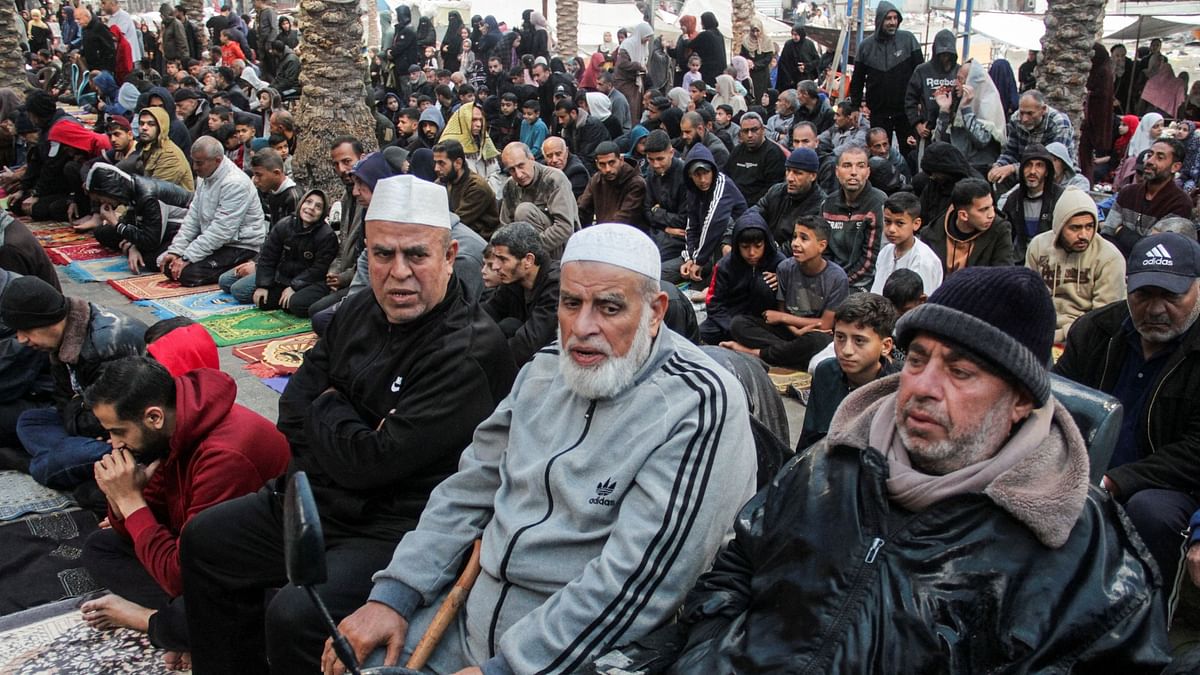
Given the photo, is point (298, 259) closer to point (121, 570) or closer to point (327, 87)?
point (327, 87)

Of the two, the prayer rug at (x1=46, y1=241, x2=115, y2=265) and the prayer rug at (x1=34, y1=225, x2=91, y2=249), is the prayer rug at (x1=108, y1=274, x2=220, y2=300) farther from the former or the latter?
the prayer rug at (x1=34, y1=225, x2=91, y2=249)

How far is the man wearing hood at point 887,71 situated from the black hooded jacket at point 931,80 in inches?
20.8

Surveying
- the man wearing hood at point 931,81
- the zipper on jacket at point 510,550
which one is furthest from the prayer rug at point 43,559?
the man wearing hood at point 931,81

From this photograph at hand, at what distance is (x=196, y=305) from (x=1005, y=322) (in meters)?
7.50

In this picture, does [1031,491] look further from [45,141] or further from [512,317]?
[45,141]

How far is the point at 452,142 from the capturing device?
29.2ft

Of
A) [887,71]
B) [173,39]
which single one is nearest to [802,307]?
[887,71]

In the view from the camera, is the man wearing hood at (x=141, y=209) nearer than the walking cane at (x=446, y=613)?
No

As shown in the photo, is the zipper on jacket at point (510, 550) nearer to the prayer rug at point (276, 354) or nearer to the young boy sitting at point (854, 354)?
the young boy sitting at point (854, 354)

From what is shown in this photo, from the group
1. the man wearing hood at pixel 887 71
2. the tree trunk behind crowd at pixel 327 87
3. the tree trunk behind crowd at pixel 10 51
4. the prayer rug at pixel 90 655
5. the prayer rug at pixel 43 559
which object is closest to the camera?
the prayer rug at pixel 90 655

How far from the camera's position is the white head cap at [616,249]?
252 cm

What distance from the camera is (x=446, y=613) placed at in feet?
8.40

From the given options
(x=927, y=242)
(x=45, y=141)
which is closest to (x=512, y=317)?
(x=927, y=242)

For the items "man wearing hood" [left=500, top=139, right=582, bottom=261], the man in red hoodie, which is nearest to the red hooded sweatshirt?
the man in red hoodie
